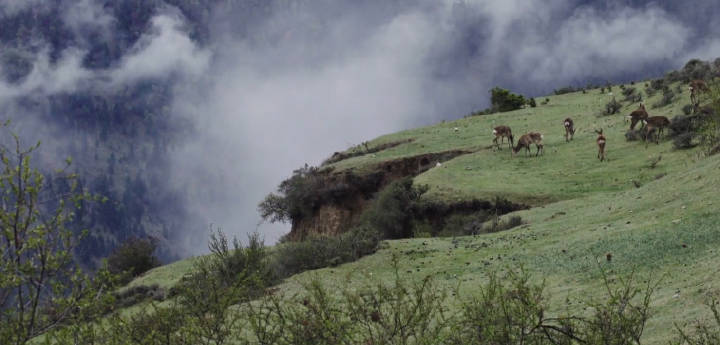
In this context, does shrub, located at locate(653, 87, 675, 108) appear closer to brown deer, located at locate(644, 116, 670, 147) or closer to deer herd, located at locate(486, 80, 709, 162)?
deer herd, located at locate(486, 80, 709, 162)

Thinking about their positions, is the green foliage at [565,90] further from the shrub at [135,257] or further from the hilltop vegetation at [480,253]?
the shrub at [135,257]

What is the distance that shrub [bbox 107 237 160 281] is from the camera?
144 feet

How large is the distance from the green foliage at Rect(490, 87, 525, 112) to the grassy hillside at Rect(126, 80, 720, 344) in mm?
14402

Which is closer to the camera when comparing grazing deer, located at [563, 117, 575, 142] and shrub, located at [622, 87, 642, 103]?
grazing deer, located at [563, 117, 575, 142]

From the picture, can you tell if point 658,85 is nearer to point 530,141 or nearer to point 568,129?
point 568,129

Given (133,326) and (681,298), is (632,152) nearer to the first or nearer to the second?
(681,298)

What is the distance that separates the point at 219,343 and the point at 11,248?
310 centimetres

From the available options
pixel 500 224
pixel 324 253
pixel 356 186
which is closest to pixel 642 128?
pixel 500 224

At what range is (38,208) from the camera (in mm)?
7566

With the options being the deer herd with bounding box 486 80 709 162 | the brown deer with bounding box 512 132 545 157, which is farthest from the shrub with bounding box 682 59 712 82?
the brown deer with bounding box 512 132 545 157

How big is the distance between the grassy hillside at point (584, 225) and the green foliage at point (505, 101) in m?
14.4

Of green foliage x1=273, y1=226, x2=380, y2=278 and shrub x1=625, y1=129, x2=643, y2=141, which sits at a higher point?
shrub x1=625, y1=129, x2=643, y2=141

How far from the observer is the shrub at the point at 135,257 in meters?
44.0

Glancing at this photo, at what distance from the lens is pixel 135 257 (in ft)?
146
